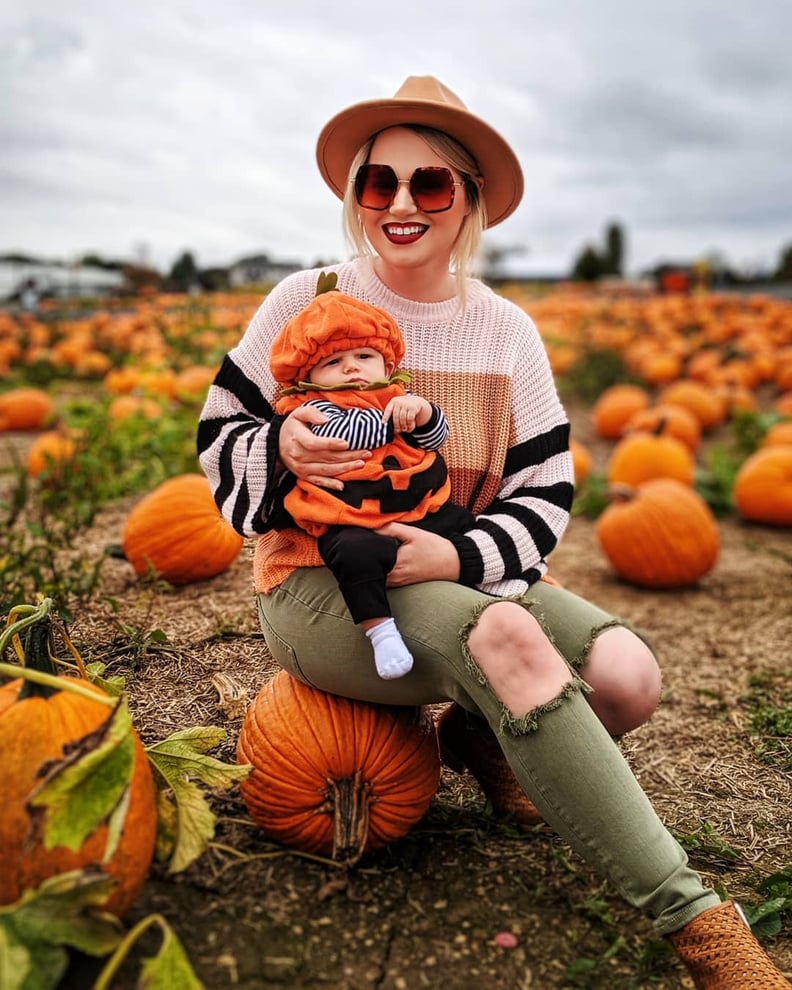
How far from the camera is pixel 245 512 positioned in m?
2.24

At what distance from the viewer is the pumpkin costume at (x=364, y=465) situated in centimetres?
201

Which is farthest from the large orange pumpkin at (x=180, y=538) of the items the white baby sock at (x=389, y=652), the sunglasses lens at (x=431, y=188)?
the white baby sock at (x=389, y=652)

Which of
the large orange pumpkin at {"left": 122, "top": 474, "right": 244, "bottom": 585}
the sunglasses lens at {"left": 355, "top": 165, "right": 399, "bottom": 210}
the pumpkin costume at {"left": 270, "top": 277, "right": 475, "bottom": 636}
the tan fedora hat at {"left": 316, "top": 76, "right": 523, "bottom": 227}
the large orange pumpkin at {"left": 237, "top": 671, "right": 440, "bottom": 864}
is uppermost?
the tan fedora hat at {"left": 316, "top": 76, "right": 523, "bottom": 227}

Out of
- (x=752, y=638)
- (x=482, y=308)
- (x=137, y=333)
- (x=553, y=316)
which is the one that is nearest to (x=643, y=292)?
(x=553, y=316)

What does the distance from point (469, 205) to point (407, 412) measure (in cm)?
85

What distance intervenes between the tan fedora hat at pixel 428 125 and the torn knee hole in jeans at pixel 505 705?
1253 mm

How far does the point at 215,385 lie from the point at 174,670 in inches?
35.8

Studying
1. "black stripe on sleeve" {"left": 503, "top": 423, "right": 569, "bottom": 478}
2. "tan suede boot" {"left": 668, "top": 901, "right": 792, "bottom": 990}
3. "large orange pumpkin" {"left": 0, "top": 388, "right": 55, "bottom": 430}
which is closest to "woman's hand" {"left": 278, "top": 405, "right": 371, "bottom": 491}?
"black stripe on sleeve" {"left": 503, "top": 423, "right": 569, "bottom": 478}

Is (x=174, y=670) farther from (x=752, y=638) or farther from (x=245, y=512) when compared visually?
(x=752, y=638)

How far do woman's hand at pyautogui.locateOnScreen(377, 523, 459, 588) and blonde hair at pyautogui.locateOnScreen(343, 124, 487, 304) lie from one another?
0.80 metres

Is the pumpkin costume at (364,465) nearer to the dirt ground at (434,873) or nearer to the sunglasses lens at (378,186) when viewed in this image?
the sunglasses lens at (378,186)

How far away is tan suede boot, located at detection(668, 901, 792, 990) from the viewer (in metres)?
1.80

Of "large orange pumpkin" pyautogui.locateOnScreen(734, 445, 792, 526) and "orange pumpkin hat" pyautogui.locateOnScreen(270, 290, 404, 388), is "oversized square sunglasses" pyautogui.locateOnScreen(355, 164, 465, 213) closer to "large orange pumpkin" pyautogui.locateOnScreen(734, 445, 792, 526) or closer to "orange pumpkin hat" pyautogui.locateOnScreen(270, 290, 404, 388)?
"orange pumpkin hat" pyautogui.locateOnScreen(270, 290, 404, 388)

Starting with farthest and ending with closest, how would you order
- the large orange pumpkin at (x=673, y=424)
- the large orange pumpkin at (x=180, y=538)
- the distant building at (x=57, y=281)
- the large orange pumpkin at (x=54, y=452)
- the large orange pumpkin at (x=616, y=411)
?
the distant building at (x=57, y=281) < the large orange pumpkin at (x=616, y=411) < the large orange pumpkin at (x=673, y=424) < the large orange pumpkin at (x=54, y=452) < the large orange pumpkin at (x=180, y=538)
